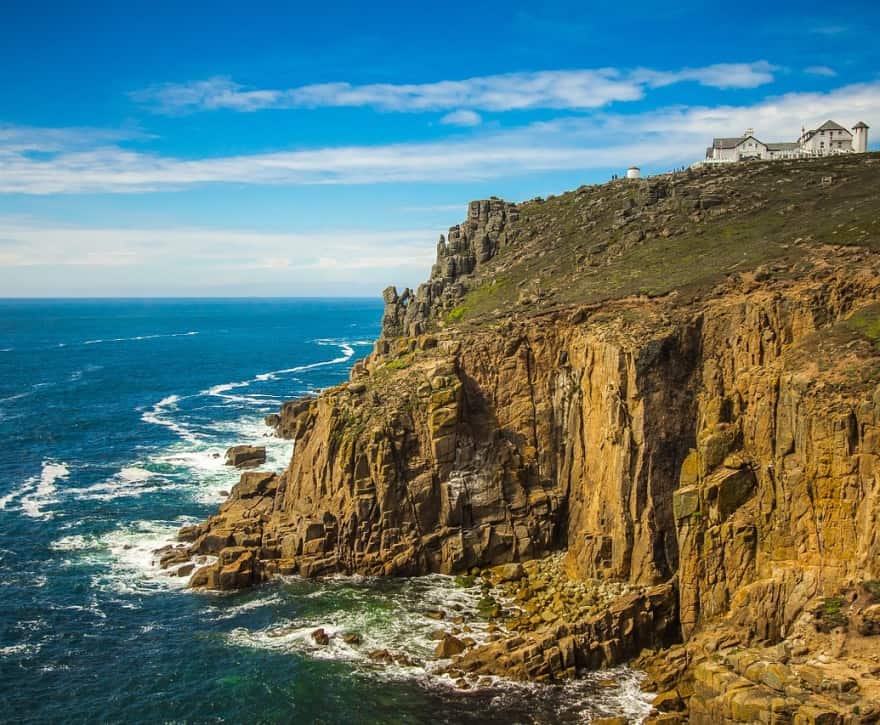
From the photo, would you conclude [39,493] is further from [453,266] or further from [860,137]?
[860,137]

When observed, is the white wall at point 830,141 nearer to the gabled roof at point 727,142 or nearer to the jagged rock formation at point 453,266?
the gabled roof at point 727,142

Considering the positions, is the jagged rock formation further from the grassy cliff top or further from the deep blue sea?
the deep blue sea

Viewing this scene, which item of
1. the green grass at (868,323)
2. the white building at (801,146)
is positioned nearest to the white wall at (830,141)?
the white building at (801,146)

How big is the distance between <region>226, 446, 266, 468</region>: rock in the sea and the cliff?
14302mm

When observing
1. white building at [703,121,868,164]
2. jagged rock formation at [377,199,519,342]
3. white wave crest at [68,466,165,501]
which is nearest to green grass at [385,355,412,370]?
jagged rock formation at [377,199,519,342]

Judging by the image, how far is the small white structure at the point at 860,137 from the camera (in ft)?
311

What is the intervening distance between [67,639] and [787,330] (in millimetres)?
46530

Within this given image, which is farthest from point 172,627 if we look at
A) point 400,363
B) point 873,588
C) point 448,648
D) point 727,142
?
point 727,142

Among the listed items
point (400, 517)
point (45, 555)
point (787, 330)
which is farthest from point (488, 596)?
point (45, 555)

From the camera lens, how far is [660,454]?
2024 inches

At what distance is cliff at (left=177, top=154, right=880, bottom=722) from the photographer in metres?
38.9

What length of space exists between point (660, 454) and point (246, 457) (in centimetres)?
4758

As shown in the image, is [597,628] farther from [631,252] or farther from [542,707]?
[631,252]

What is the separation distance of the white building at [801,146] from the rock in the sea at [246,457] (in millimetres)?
64814
